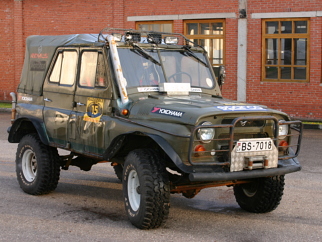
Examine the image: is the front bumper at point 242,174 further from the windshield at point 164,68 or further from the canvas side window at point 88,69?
the canvas side window at point 88,69

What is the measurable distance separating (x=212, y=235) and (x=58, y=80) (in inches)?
127

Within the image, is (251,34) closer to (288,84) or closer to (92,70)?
(288,84)

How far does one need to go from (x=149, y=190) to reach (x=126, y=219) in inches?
36.2

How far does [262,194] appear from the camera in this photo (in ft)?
23.7

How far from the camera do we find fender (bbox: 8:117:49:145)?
823cm

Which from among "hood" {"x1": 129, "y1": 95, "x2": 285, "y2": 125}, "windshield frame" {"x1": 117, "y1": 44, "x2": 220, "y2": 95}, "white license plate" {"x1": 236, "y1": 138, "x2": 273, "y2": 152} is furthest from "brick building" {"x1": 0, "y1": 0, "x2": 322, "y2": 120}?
"white license plate" {"x1": 236, "y1": 138, "x2": 273, "y2": 152}

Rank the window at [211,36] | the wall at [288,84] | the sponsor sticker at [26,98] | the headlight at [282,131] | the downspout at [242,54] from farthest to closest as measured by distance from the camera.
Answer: the window at [211,36] → the downspout at [242,54] → the wall at [288,84] → the sponsor sticker at [26,98] → the headlight at [282,131]

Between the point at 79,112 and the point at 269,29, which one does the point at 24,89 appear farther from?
the point at 269,29

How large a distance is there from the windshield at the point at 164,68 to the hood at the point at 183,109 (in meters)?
0.38

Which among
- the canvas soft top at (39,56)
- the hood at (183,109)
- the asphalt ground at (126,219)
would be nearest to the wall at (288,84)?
the asphalt ground at (126,219)

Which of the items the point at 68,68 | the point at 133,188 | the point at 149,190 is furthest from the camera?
the point at 68,68

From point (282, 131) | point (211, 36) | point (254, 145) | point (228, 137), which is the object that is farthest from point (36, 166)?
point (211, 36)

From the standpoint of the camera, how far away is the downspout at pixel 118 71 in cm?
703

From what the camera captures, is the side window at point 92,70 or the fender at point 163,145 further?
the side window at point 92,70
